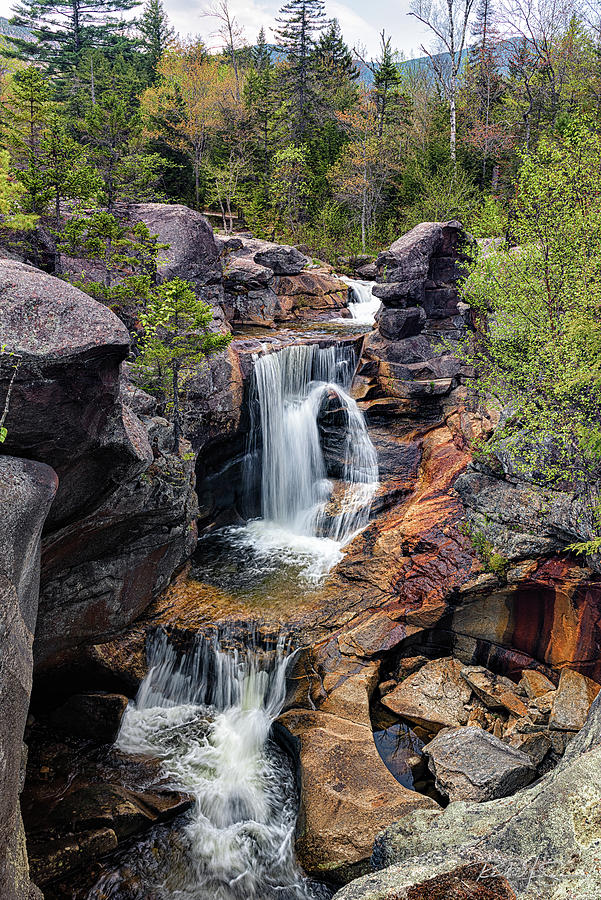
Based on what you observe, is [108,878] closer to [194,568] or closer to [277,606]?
[277,606]

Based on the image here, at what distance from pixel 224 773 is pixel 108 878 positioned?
2.30 meters

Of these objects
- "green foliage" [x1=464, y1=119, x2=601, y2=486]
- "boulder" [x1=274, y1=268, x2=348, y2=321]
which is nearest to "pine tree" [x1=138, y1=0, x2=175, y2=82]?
"boulder" [x1=274, y1=268, x2=348, y2=321]

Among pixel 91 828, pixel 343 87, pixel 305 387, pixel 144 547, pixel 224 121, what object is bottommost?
pixel 91 828

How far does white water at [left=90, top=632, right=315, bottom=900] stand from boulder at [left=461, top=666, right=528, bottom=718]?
3765 mm

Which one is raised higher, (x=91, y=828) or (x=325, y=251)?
(x=325, y=251)

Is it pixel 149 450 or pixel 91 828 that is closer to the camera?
pixel 91 828

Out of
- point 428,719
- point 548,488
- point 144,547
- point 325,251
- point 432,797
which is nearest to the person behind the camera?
point 432,797

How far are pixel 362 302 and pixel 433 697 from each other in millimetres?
18783

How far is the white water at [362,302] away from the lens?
23.8 metres

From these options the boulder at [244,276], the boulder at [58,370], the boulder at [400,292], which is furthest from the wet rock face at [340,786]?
the boulder at [244,276]

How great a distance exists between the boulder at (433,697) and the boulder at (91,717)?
5.16 metres

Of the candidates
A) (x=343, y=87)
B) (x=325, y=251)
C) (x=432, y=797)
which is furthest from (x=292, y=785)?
(x=343, y=87)

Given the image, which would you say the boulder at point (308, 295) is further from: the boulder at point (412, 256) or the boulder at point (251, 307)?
the boulder at point (412, 256)

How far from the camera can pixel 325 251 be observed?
31656 mm
